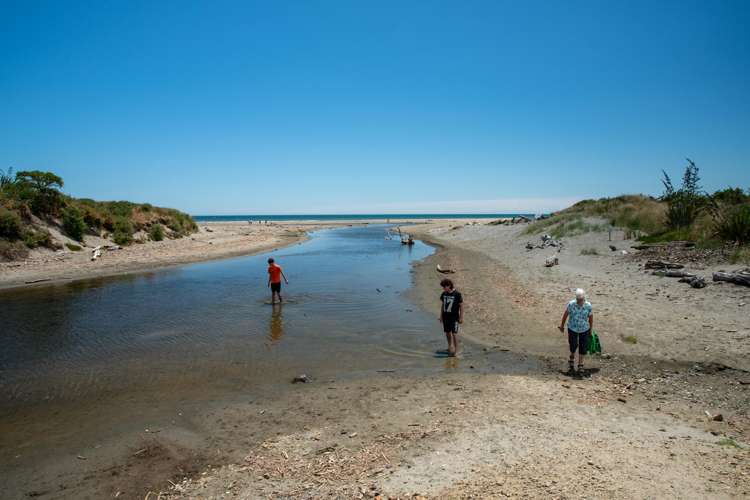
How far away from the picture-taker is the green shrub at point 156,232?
119 ft

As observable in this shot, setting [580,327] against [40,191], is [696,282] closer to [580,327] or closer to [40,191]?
[580,327]

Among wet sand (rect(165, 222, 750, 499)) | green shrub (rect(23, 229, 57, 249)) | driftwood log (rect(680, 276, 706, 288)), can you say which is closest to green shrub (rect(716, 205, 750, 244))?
driftwood log (rect(680, 276, 706, 288))

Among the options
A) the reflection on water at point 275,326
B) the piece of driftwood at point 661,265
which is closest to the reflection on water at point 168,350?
the reflection on water at point 275,326

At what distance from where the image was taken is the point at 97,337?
1175cm

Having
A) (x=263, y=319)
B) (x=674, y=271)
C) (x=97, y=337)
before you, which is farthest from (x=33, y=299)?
(x=674, y=271)

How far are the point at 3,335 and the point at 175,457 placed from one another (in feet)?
33.8

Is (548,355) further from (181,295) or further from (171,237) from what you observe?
(171,237)

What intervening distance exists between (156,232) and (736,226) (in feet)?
134

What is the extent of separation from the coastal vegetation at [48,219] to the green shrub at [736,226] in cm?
3625

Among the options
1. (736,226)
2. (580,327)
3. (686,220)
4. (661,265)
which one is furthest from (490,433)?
(686,220)

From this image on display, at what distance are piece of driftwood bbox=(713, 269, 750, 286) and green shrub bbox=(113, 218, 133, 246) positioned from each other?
36259 mm

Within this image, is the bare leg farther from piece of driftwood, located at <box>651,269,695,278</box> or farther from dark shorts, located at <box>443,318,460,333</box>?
piece of driftwood, located at <box>651,269,695,278</box>

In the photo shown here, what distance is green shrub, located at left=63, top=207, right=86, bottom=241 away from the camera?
27484mm

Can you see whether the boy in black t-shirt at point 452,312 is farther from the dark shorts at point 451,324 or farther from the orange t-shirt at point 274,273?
the orange t-shirt at point 274,273
